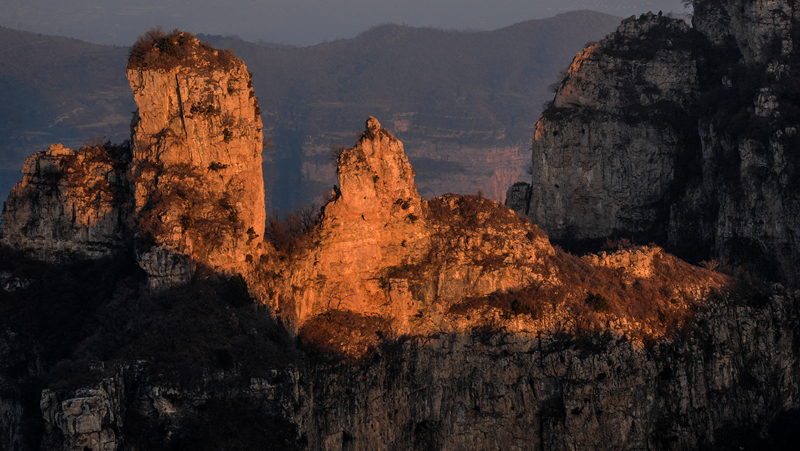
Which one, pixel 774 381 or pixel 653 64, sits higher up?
pixel 653 64

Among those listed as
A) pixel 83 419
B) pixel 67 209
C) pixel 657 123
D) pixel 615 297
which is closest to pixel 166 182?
pixel 67 209

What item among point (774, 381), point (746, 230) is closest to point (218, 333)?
point (774, 381)

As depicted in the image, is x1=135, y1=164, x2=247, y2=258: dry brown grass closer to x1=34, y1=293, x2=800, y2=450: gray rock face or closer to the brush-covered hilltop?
the brush-covered hilltop

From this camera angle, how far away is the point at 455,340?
7288cm

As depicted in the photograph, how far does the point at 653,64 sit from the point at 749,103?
12.5 metres

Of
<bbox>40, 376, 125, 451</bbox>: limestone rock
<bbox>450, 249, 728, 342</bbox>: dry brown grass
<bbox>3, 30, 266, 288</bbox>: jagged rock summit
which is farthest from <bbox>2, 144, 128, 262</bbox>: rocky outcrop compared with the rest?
<bbox>450, 249, 728, 342</bbox>: dry brown grass

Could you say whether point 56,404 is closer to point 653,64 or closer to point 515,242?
point 515,242

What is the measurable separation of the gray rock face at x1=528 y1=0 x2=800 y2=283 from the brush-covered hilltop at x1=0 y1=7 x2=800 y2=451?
22.4 m

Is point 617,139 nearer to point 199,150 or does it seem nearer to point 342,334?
point 342,334

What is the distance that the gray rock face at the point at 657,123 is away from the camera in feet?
317

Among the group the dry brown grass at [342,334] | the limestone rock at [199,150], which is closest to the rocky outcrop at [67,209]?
the limestone rock at [199,150]

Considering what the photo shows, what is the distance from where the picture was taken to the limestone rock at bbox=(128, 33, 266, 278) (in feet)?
219

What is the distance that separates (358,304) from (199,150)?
1702cm

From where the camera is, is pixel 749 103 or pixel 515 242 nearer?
pixel 515 242
